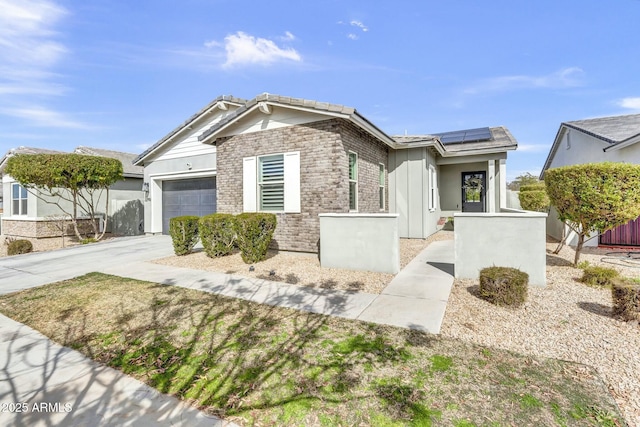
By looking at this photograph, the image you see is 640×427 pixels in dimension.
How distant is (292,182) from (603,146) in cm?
1209

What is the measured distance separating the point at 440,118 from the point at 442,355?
1861cm

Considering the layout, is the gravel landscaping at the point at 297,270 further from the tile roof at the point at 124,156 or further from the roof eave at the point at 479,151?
the tile roof at the point at 124,156

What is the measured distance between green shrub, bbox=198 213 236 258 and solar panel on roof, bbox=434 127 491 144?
11173 mm

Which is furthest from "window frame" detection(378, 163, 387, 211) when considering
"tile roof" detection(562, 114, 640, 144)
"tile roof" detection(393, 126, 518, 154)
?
"tile roof" detection(562, 114, 640, 144)

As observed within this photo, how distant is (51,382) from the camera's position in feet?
8.87

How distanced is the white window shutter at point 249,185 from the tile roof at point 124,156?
1004 cm

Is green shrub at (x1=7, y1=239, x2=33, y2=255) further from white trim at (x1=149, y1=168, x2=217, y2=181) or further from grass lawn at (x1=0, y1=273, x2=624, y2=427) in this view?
grass lawn at (x1=0, y1=273, x2=624, y2=427)

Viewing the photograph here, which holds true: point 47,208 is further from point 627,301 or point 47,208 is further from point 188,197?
point 627,301

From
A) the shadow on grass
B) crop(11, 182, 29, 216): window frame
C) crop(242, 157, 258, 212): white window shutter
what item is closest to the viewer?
the shadow on grass

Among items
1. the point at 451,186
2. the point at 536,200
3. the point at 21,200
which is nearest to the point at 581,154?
the point at 536,200

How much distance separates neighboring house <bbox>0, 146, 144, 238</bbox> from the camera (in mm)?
14406

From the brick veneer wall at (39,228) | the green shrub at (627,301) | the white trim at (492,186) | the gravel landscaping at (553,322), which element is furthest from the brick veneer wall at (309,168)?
the brick veneer wall at (39,228)

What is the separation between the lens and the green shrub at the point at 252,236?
24.5ft

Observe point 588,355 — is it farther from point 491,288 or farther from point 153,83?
point 153,83
